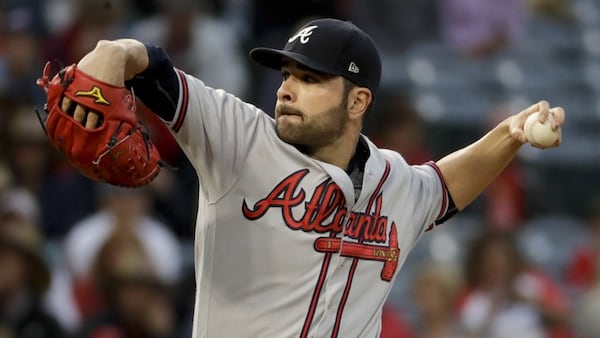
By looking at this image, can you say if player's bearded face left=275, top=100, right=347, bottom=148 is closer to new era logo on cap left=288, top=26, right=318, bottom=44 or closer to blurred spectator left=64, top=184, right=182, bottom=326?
new era logo on cap left=288, top=26, right=318, bottom=44

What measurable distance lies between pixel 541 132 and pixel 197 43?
192 inches

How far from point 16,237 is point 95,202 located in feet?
2.17

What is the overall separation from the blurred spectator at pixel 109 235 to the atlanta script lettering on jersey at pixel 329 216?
3.39 meters

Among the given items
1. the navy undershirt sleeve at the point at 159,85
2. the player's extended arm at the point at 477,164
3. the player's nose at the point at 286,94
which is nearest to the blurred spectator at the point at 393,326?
the player's extended arm at the point at 477,164

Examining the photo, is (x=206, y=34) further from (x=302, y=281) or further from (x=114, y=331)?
(x=302, y=281)

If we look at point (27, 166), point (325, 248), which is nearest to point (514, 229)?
point (27, 166)

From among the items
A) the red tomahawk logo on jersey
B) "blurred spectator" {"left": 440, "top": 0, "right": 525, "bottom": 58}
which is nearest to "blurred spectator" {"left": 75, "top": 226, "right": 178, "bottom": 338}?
the red tomahawk logo on jersey

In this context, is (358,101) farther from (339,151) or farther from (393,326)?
(393,326)

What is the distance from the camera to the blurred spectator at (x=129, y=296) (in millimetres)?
7133

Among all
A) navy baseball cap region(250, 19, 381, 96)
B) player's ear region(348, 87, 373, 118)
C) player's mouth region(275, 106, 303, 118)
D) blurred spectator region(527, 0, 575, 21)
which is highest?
blurred spectator region(527, 0, 575, 21)

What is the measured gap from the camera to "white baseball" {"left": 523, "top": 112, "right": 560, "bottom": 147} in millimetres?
4270

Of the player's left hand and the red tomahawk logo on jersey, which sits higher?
the player's left hand

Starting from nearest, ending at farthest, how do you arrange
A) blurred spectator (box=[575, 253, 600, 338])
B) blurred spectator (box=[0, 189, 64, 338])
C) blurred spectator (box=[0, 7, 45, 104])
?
blurred spectator (box=[0, 189, 64, 338])
blurred spectator (box=[575, 253, 600, 338])
blurred spectator (box=[0, 7, 45, 104])

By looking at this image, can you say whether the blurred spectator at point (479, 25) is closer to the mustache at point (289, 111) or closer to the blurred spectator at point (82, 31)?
the blurred spectator at point (82, 31)
